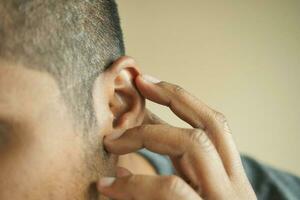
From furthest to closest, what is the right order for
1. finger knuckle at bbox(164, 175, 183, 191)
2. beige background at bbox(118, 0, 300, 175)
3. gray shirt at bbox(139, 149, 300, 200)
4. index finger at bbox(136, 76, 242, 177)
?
beige background at bbox(118, 0, 300, 175)
gray shirt at bbox(139, 149, 300, 200)
index finger at bbox(136, 76, 242, 177)
finger knuckle at bbox(164, 175, 183, 191)

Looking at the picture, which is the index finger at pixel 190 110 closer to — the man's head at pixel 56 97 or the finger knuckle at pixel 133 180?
the man's head at pixel 56 97

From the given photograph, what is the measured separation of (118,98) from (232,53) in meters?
0.84

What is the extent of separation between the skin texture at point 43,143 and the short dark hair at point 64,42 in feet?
0.06

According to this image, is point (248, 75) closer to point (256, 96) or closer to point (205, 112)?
point (256, 96)

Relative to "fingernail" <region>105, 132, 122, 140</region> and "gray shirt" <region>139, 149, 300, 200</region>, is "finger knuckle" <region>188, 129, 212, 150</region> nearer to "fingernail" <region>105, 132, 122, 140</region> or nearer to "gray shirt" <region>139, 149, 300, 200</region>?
"fingernail" <region>105, 132, 122, 140</region>

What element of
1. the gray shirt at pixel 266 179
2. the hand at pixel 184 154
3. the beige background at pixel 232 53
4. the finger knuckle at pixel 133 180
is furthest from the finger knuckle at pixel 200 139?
the beige background at pixel 232 53

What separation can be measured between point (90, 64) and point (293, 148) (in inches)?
42.9

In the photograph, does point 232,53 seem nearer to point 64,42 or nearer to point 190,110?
point 190,110

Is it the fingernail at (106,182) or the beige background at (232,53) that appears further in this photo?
the beige background at (232,53)

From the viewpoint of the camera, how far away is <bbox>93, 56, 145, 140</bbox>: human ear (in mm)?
768

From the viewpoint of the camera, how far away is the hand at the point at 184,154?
2.25ft

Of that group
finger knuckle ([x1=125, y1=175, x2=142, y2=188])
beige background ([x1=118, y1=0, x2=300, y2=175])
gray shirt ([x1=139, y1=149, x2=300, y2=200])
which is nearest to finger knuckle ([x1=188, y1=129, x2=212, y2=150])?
finger knuckle ([x1=125, y1=175, x2=142, y2=188])

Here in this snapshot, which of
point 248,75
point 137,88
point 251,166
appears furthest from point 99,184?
point 248,75

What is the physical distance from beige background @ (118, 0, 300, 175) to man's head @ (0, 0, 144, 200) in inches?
29.0
